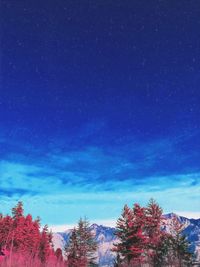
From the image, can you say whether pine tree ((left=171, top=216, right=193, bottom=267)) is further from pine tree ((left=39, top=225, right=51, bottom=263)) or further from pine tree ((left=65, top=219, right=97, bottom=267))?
pine tree ((left=39, top=225, right=51, bottom=263))

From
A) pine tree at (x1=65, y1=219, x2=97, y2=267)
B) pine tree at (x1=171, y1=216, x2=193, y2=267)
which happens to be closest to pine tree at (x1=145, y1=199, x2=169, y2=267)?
pine tree at (x1=171, y1=216, x2=193, y2=267)

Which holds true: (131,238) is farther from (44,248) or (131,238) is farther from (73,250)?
(44,248)

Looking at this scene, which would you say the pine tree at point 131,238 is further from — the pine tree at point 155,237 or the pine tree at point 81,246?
the pine tree at point 81,246

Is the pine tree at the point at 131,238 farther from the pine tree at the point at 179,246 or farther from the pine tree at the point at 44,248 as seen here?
→ the pine tree at the point at 44,248

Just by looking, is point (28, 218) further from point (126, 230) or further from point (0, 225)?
point (126, 230)

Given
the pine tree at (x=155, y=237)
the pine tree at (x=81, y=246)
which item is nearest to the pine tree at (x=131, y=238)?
the pine tree at (x=155, y=237)

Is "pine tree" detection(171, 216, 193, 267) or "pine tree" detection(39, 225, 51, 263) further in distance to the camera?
"pine tree" detection(39, 225, 51, 263)

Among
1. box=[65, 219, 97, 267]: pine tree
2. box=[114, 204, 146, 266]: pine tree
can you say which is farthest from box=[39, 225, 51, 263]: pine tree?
box=[114, 204, 146, 266]: pine tree

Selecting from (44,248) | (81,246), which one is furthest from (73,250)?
(44,248)

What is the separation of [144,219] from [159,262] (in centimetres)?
673

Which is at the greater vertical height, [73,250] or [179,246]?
[73,250]

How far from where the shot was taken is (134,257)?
46406 mm

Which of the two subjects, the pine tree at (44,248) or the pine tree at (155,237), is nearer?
the pine tree at (155,237)

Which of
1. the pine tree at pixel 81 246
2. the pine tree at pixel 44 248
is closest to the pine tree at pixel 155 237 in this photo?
the pine tree at pixel 81 246
